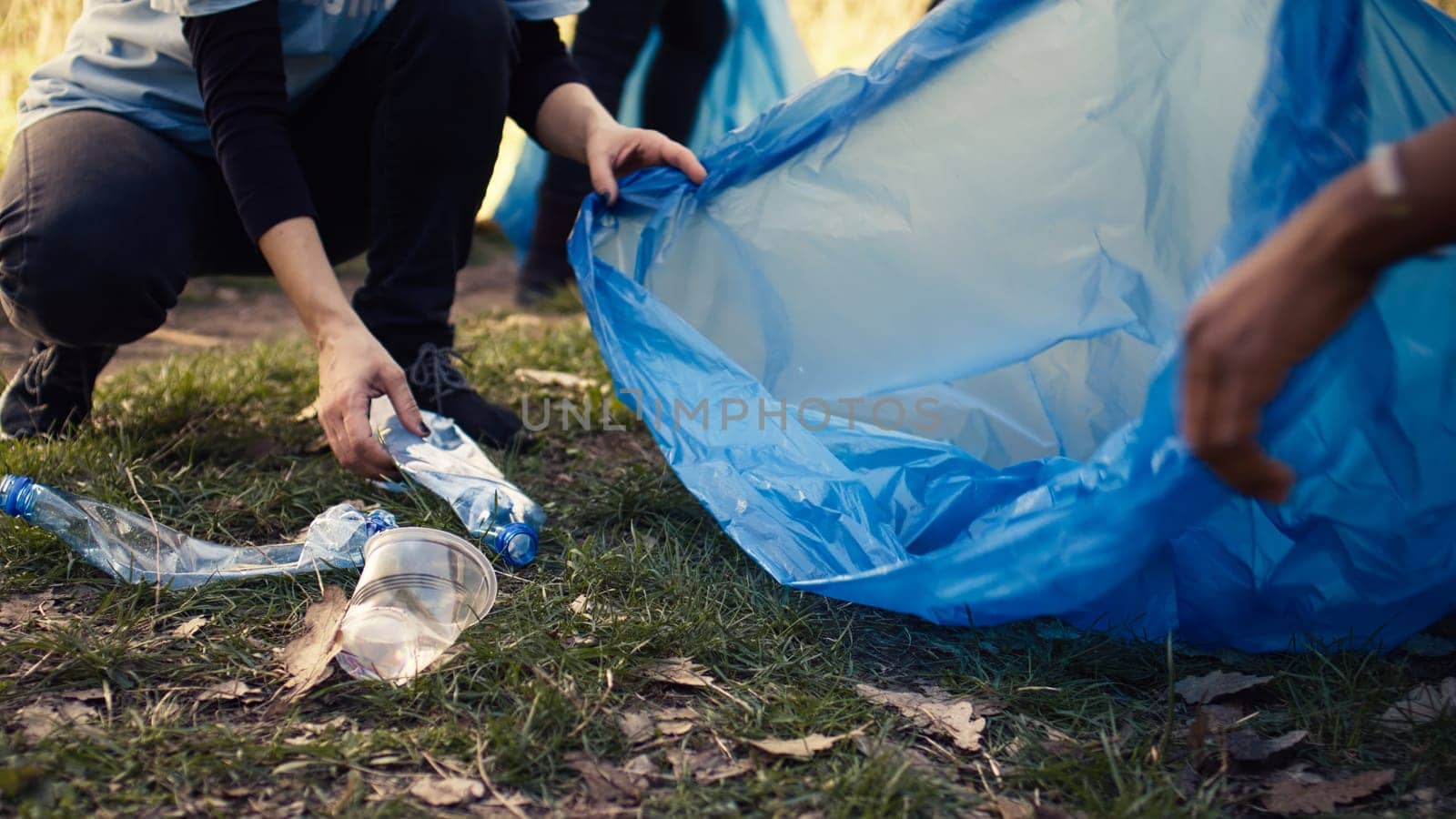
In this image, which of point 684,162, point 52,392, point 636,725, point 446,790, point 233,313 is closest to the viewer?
point 446,790

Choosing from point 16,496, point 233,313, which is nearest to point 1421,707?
point 16,496

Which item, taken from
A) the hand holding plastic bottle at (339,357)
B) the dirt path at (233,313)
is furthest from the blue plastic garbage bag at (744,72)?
the hand holding plastic bottle at (339,357)

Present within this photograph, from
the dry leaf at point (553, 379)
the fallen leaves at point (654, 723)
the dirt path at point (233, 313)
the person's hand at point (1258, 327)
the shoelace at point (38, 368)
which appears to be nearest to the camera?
the person's hand at point (1258, 327)

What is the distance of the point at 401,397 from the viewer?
127 centimetres

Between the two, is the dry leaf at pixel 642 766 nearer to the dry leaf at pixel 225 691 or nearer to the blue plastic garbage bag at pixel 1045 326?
the blue plastic garbage bag at pixel 1045 326

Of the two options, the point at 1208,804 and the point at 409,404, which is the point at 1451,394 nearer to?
the point at 1208,804

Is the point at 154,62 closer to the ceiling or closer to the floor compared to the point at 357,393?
closer to the ceiling

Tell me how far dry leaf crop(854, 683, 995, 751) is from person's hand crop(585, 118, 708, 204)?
2.52 feet

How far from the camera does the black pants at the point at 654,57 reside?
2389mm

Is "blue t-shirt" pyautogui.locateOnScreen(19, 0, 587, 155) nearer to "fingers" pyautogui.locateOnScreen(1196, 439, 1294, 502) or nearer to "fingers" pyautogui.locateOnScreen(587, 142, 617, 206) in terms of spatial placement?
"fingers" pyautogui.locateOnScreen(587, 142, 617, 206)

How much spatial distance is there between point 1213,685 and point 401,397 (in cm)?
90

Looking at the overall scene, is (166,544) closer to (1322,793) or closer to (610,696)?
(610,696)

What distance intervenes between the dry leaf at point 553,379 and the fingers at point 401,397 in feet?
2.52

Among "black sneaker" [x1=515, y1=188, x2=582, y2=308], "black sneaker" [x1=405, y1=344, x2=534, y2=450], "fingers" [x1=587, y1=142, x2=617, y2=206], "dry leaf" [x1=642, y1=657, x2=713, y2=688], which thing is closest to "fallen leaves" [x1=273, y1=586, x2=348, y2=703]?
"dry leaf" [x1=642, y1=657, x2=713, y2=688]
